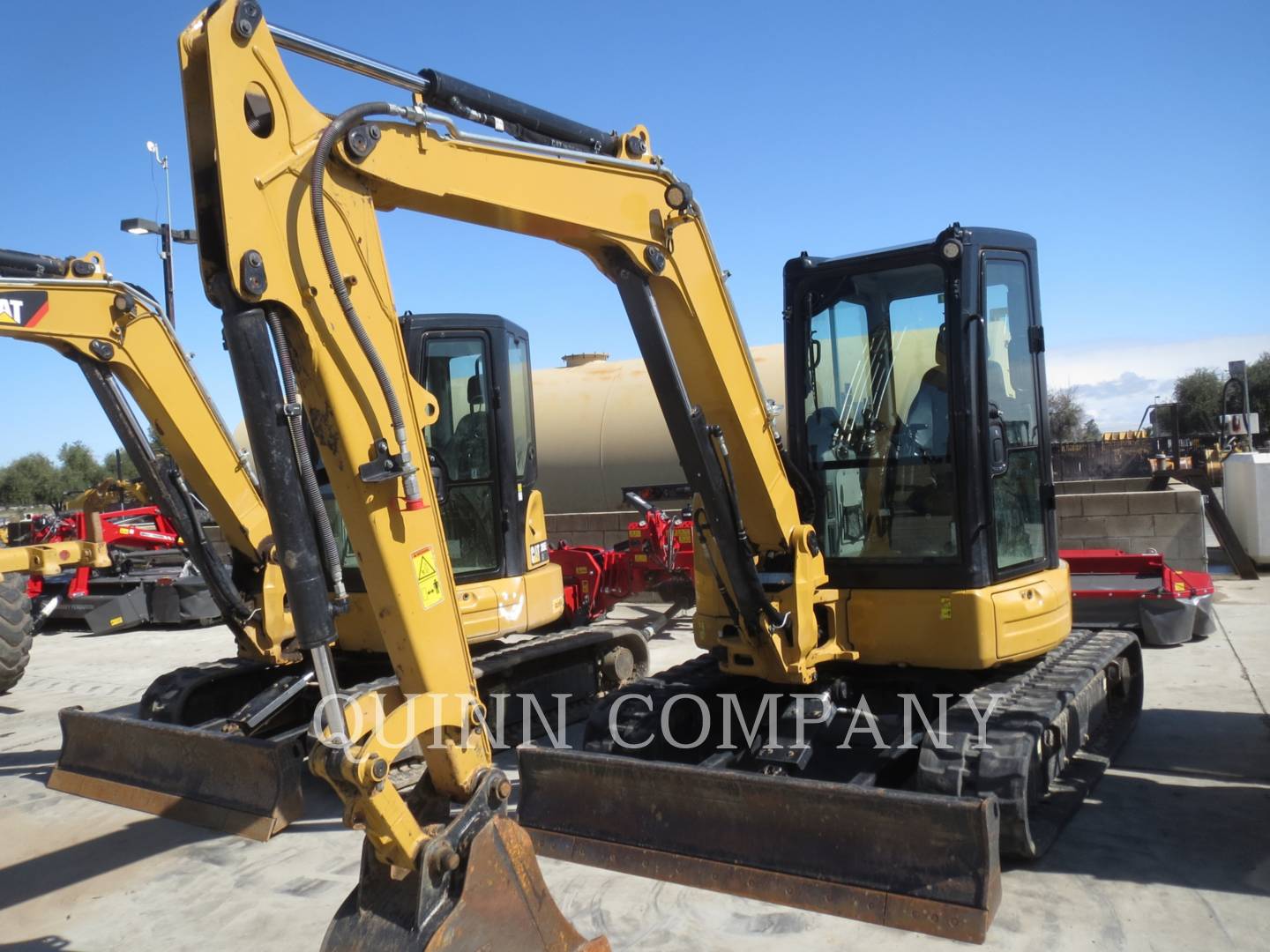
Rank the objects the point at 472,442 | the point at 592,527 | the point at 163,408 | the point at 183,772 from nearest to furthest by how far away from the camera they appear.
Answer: the point at 183,772 → the point at 163,408 → the point at 472,442 → the point at 592,527

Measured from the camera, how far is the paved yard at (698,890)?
3.91 meters

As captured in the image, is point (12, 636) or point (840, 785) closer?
point (840, 785)

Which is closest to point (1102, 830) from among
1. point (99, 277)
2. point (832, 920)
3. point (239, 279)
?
point (832, 920)

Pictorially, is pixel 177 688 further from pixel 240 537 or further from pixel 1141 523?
pixel 1141 523

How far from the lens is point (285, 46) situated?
10.6ft

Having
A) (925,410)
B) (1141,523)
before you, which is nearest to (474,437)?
(925,410)

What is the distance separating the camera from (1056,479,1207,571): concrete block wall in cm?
1096

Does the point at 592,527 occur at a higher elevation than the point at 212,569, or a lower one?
lower

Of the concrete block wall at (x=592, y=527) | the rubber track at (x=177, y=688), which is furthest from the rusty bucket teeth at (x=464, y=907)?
the concrete block wall at (x=592, y=527)

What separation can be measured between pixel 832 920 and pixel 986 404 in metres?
2.46

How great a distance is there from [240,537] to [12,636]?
3.71m

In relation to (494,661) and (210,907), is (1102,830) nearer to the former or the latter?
(494,661)

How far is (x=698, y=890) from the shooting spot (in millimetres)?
4383

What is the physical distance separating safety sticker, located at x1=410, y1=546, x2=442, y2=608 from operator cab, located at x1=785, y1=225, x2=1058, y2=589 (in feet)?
8.18
